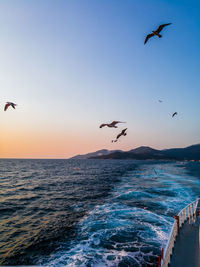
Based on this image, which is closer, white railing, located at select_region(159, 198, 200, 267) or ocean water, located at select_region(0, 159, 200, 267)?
white railing, located at select_region(159, 198, 200, 267)

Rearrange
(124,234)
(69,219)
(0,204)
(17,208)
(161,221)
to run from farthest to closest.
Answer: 1. (0,204)
2. (17,208)
3. (69,219)
4. (161,221)
5. (124,234)

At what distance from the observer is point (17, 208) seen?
17.3 meters

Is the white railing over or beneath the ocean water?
over

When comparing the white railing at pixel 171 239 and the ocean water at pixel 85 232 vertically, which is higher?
the white railing at pixel 171 239

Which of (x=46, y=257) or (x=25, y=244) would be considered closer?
(x=46, y=257)

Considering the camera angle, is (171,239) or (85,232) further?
(85,232)

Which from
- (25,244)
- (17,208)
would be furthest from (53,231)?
(17,208)

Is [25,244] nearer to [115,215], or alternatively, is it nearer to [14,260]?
[14,260]

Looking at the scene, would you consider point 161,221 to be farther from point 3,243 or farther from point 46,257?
point 3,243

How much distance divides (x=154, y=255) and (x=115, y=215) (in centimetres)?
652

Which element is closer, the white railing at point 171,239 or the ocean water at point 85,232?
the white railing at point 171,239

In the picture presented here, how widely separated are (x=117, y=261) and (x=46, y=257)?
4142 millimetres

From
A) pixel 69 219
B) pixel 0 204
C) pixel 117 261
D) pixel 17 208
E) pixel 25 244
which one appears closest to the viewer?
pixel 117 261

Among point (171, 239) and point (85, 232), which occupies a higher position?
point (171, 239)
